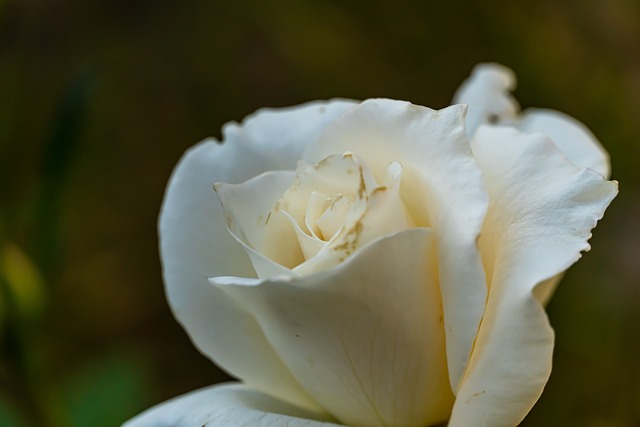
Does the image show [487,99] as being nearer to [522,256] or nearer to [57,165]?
[522,256]

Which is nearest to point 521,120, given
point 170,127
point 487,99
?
point 487,99

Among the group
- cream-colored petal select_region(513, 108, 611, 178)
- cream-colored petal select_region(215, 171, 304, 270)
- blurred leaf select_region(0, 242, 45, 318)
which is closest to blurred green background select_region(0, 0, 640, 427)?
blurred leaf select_region(0, 242, 45, 318)

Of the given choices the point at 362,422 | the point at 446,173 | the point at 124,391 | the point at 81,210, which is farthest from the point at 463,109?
the point at 81,210

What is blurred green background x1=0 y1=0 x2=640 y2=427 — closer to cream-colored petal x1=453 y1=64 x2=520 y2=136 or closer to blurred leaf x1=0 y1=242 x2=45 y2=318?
blurred leaf x1=0 y1=242 x2=45 y2=318

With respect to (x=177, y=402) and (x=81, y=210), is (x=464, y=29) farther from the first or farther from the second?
(x=177, y=402)

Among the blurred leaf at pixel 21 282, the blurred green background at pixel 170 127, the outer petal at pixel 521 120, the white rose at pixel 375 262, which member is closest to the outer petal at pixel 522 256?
the white rose at pixel 375 262
